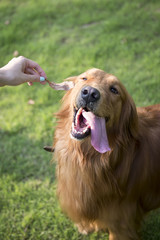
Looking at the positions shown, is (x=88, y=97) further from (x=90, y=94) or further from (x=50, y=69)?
(x=50, y=69)

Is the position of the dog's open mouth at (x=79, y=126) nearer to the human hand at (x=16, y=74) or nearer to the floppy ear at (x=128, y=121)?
the floppy ear at (x=128, y=121)

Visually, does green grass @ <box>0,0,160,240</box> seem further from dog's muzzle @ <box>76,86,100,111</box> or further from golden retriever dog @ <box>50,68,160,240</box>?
dog's muzzle @ <box>76,86,100,111</box>

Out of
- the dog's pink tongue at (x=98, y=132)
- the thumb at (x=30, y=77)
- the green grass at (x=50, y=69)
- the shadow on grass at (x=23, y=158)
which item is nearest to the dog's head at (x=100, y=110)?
the dog's pink tongue at (x=98, y=132)

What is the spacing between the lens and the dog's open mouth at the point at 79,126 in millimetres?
2289

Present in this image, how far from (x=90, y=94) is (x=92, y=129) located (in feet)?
1.13

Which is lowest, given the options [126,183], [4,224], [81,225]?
[4,224]

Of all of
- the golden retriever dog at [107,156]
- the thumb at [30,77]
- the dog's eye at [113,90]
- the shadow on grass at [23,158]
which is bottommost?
the shadow on grass at [23,158]

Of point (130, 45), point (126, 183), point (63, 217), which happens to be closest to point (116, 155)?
point (126, 183)

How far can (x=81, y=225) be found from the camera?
309 cm

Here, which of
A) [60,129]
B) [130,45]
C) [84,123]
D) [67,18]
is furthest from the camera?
[67,18]

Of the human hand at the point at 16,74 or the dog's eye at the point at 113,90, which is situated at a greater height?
the human hand at the point at 16,74

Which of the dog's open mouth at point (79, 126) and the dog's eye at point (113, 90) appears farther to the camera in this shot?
the dog's eye at point (113, 90)

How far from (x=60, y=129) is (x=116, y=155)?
717 mm

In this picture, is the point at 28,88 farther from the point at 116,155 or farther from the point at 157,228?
the point at 157,228
